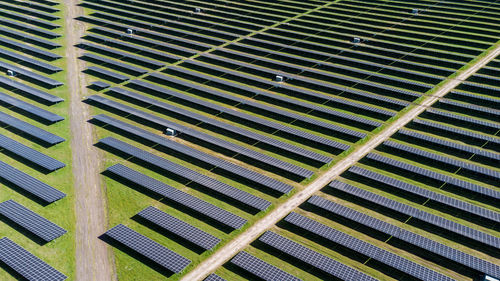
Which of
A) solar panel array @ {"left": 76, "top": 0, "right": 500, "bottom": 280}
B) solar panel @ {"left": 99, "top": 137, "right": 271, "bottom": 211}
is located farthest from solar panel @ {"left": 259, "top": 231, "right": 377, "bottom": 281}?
solar panel @ {"left": 99, "top": 137, "right": 271, "bottom": 211}

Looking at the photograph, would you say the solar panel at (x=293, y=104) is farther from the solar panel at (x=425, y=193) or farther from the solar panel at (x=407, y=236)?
the solar panel at (x=407, y=236)

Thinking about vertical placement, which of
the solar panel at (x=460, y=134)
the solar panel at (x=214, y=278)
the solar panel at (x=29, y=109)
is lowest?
the solar panel at (x=214, y=278)

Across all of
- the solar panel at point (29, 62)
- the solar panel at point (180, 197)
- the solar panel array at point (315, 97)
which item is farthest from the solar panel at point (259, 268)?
the solar panel at point (29, 62)

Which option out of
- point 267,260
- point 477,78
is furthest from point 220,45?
point 267,260

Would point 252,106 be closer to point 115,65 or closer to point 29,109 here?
A: point 115,65

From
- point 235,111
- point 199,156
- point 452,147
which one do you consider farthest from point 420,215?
point 235,111

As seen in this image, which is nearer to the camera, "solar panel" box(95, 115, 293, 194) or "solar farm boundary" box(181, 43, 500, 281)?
"solar farm boundary" box(181, 43, 500, 281)

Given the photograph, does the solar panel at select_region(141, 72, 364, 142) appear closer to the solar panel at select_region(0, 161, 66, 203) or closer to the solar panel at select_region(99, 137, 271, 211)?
the solar panel at select_region(99, 137, 271, 211)
